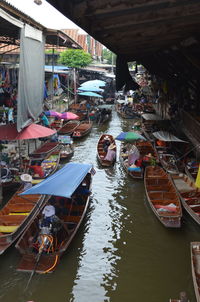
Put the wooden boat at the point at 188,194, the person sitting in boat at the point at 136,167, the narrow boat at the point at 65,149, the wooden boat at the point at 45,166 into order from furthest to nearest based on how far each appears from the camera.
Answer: the narrow boat at the point at 65,149 → the person sitting in boat at the point at 136,167 → the wooden boat at the point at 45,166 → the wooden boat at the point at 188,194

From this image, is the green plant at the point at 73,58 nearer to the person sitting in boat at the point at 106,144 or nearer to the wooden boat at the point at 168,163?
the person sitting in boat at the point at 106,144

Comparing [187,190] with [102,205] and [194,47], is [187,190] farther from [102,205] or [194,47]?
[194,47]

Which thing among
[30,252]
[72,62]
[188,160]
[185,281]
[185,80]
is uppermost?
[72,62]

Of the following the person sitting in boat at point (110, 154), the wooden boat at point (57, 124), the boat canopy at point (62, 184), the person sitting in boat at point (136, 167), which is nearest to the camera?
the boat canopy at point (62, 184)

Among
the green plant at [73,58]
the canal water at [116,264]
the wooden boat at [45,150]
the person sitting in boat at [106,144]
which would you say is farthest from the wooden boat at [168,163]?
the green plant at [73,58]

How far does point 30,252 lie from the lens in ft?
27.4

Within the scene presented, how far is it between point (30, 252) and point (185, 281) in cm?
422

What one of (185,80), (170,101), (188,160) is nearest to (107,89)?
(170,101)

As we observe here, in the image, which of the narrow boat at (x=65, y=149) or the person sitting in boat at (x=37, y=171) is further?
the narrow boat at (x=65, y=149)

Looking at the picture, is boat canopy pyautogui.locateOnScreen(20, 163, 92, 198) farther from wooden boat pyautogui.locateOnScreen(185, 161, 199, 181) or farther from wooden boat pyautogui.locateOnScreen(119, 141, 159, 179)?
wooden boat pyautogui.locateOnScreen(185, 161, 199, 181)

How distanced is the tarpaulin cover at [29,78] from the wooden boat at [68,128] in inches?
350

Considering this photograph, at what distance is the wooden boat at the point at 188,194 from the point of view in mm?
10440

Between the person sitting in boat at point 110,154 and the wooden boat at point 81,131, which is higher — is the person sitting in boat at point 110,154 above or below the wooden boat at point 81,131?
below

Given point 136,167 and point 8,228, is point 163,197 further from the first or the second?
point 8,228
